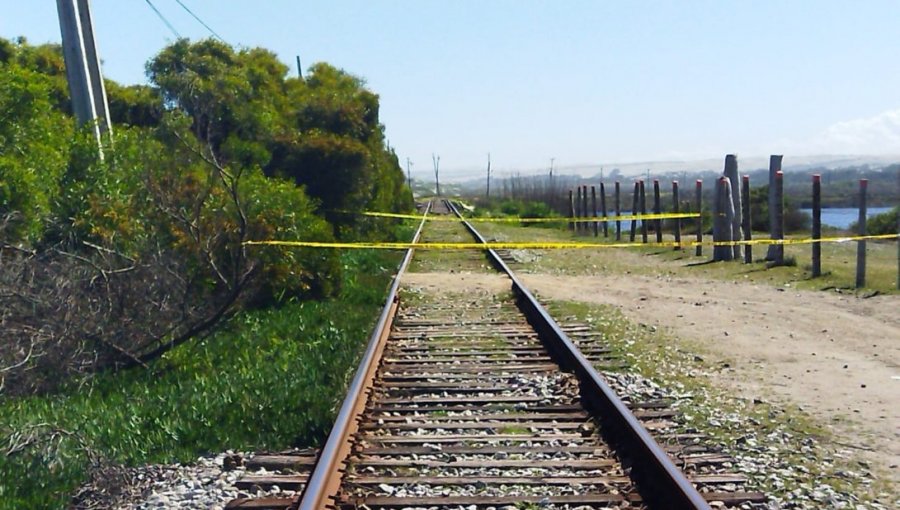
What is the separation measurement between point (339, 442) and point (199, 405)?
2233 millimetres

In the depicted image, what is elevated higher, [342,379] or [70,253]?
[70,253]

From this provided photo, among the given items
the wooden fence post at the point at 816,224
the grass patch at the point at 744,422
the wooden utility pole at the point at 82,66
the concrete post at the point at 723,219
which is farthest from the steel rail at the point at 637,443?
the concrete post at the point at 723,219

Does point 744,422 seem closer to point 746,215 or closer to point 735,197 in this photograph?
point 746,215

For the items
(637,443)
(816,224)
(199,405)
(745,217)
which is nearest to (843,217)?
(745,217)

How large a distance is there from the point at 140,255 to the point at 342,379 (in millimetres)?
3177

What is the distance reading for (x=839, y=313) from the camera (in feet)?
40.2

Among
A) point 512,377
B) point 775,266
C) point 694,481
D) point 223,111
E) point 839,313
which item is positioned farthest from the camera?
point 775,266

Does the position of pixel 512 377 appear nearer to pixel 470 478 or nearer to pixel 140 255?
pixel 470 478

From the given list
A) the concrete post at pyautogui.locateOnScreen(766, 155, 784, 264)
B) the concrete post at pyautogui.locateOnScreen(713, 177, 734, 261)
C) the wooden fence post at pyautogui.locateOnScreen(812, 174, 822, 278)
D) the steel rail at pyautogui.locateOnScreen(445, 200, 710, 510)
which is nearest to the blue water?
the concrete post at pyautogui.locateOnScreen(713, 177, 734, 261)

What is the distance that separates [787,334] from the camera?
35.5ft

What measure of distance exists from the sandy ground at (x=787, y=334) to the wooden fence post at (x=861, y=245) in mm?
782

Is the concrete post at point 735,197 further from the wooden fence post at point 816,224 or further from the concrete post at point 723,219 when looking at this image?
the wooden fence post at point 816,224

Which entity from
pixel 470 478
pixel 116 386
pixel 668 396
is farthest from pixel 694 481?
pixel 116 386

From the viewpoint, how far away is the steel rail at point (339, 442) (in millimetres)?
5180
